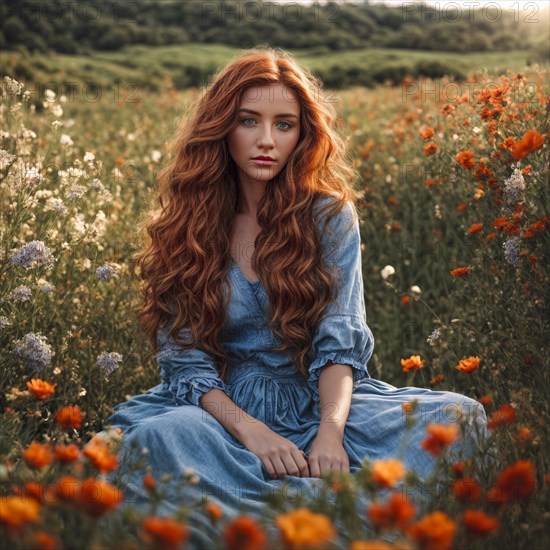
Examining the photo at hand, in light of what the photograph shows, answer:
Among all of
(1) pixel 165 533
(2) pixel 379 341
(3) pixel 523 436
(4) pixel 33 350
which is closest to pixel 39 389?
(4) pixel 33 350

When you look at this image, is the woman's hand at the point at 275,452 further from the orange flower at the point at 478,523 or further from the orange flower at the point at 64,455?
the orange flower at the point at 478,523

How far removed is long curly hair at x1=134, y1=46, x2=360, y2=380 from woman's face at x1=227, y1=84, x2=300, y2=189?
0.13 feet

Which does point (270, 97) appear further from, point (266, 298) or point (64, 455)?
point (64, 455)

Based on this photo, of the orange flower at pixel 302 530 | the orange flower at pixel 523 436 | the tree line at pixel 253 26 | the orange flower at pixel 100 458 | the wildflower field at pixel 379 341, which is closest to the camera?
the orange flower at pixel 302 530

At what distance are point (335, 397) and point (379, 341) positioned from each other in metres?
1.72

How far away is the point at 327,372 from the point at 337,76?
14156 mm

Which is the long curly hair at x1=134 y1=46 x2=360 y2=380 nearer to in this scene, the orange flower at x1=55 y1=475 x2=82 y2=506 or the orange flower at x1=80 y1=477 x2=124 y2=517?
the orange flower at x1=55 y1=475 x2=82 y2=506

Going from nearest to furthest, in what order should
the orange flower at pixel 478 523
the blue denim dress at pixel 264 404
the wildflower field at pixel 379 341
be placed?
the orange flower at pixel 478 523, the wildflower field at pixel 379 341, the blue denim dress at pixel 264 404

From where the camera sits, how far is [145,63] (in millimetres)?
18672

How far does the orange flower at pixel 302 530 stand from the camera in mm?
1052

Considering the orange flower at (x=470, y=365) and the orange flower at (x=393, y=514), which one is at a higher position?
the orange flower at (x=393, y=514)

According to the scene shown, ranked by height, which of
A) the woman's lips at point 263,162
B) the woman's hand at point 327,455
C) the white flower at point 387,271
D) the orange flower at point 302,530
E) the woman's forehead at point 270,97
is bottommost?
the woman's hand at point 327,455

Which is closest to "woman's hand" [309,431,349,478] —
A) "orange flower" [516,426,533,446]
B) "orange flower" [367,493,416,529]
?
"orange flower" [516,426,533,446]

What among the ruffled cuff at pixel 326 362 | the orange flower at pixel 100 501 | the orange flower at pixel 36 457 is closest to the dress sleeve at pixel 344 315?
the ruffled cuff at pixel 326 362
